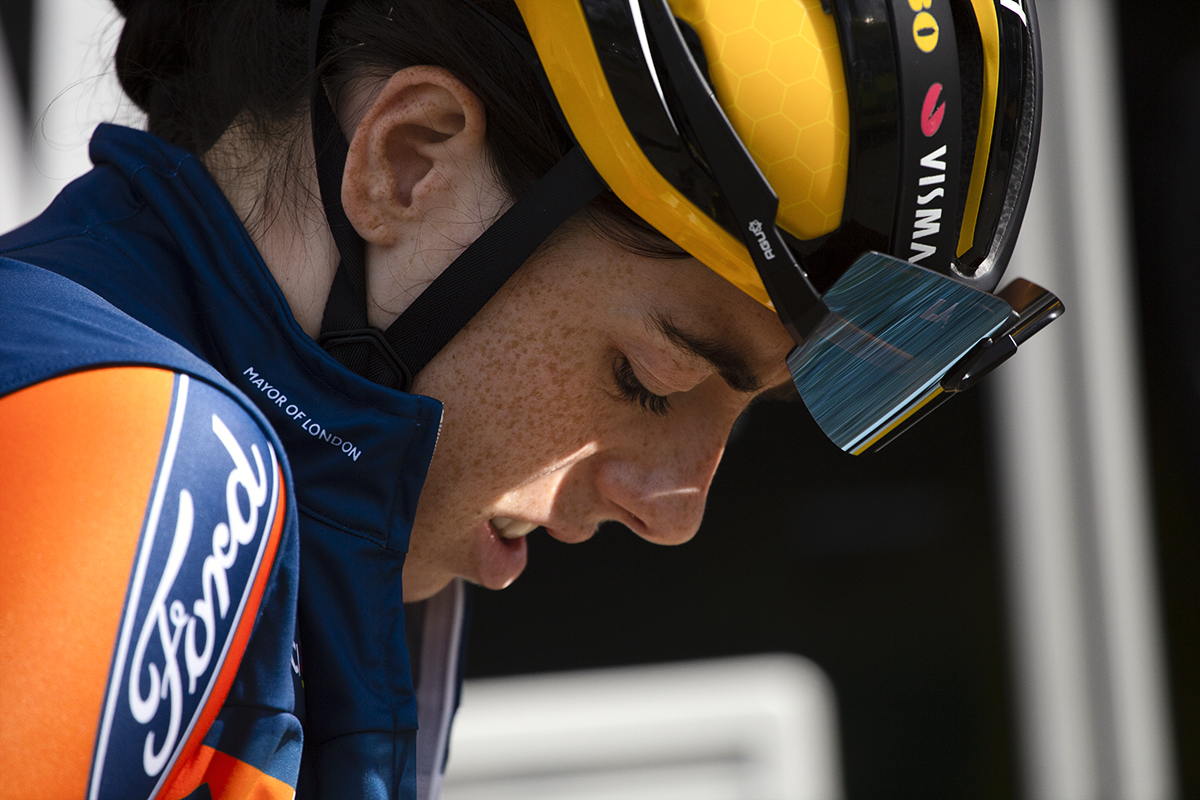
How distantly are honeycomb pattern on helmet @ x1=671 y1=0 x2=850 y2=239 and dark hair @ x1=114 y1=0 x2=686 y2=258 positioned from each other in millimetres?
140

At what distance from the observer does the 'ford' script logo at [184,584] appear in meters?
0.60

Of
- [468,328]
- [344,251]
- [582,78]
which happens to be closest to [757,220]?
[582,78]

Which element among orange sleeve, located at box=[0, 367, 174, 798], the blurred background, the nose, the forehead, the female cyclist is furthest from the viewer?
the blurred background

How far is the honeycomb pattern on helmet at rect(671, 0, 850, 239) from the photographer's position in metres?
0.85

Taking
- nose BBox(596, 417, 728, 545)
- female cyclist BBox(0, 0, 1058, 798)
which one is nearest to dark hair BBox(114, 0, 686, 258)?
female cyclist BBox(0, 0, 1058, 798)

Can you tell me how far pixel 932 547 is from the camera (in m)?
3.29

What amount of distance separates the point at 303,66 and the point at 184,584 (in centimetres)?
63

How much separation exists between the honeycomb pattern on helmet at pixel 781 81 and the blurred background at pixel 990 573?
2.19m

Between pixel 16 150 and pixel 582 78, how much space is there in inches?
83.9

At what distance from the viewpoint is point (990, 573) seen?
3.30 m

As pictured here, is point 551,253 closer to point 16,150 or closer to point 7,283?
point 7,283

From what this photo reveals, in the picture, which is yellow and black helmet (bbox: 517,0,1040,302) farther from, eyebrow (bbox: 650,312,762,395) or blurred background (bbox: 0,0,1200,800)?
blurred background (bbox: 0,0,1200,800)

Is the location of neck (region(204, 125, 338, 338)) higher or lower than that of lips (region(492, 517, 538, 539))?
higher

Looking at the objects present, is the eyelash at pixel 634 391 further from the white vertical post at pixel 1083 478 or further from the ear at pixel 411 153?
the white vertical post at pixel 1083 478
